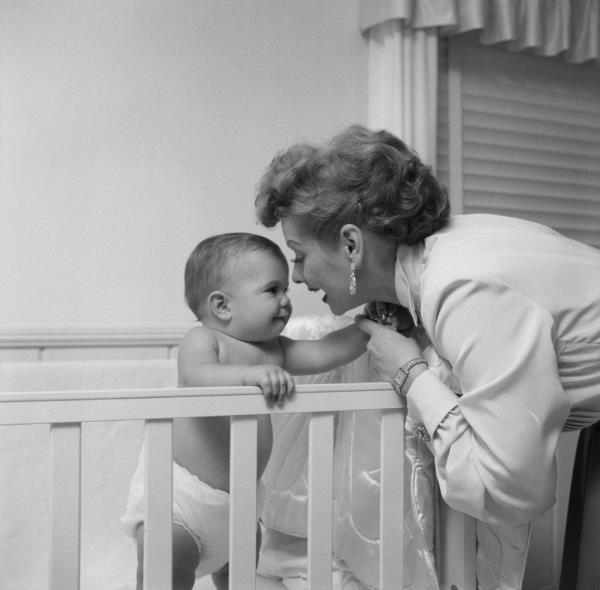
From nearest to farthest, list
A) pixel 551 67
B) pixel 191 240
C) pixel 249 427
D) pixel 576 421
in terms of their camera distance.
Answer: pixel 249 427 → pixel 576 421 → pixel 191 240 → pixel 551 67

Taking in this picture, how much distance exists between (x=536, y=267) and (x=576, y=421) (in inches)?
11.7

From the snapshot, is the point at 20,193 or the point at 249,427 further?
the point at 20,193

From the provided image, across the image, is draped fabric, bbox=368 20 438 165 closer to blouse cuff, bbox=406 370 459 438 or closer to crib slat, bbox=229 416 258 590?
blouse cuff, bbox=406 370 459 438

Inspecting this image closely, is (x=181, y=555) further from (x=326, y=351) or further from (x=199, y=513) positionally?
(x=326, y=351)

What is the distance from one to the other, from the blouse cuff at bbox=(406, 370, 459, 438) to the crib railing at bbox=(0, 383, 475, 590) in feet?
0.15

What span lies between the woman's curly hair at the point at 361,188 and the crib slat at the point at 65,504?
0.56 m

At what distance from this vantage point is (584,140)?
2.64 meters

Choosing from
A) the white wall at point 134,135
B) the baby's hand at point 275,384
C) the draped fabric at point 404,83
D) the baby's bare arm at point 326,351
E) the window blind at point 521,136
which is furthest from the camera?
the window blind at point 521,136

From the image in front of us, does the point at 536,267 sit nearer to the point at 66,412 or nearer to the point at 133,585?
the point at 66,412

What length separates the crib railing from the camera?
1004 millimetres

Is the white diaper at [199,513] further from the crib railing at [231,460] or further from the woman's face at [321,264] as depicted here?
the woman's face at [321,264]

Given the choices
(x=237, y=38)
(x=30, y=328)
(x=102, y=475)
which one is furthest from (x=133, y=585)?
(x=237, y=38)

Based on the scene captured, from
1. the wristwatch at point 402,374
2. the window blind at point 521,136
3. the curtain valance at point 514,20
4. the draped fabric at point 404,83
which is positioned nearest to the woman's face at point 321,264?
the wristwatch at point 402,374

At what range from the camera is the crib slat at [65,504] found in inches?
39.4
